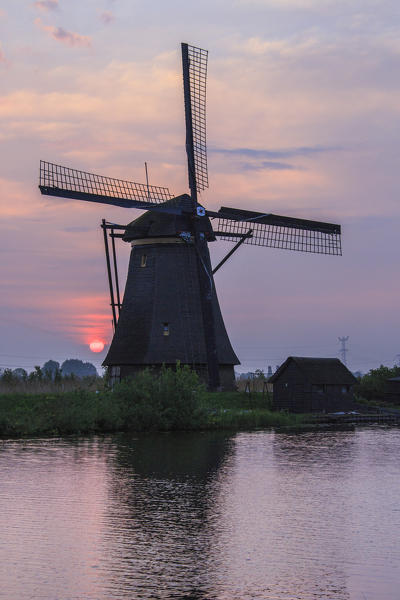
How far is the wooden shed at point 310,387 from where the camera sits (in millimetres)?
58531

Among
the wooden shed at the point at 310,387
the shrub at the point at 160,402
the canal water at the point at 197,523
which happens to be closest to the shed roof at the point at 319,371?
the wooden shed at the point at 310,387

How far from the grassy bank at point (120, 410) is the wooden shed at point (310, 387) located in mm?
11219

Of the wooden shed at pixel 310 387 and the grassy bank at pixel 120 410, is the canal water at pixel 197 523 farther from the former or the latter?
the wooden shed at pixel 310 387

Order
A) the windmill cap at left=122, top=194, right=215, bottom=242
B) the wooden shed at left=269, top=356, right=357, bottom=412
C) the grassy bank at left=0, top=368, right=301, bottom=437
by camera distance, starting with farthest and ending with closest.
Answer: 1. the wooden shed at left=269, top=356, right=357, bottom=412
2. the windmill cap at left=122, top=194, right=215, bottom=242
3. the grassy bank at left=0, top=368, right=301, bottom=437

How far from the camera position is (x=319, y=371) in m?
59.7

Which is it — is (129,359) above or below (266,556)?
above

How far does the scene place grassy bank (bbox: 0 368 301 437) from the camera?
140 ft

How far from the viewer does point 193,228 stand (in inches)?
2122

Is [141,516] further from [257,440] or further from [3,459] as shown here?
[257,440]

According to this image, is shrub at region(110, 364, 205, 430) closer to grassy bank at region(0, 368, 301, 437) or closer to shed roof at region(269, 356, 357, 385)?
grassy bank at region(0, 368, 301, 437)

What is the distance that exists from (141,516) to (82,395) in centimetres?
2329

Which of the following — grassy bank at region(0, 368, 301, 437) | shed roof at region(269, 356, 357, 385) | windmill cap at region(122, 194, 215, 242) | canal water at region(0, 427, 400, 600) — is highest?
windmill cap at region(122, 194, 215, 242)

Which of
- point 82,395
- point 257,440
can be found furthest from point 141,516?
point 82,395

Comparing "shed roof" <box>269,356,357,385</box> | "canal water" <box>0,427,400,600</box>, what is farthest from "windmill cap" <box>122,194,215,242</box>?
"canal water" <box>0,427,400,600</box>
